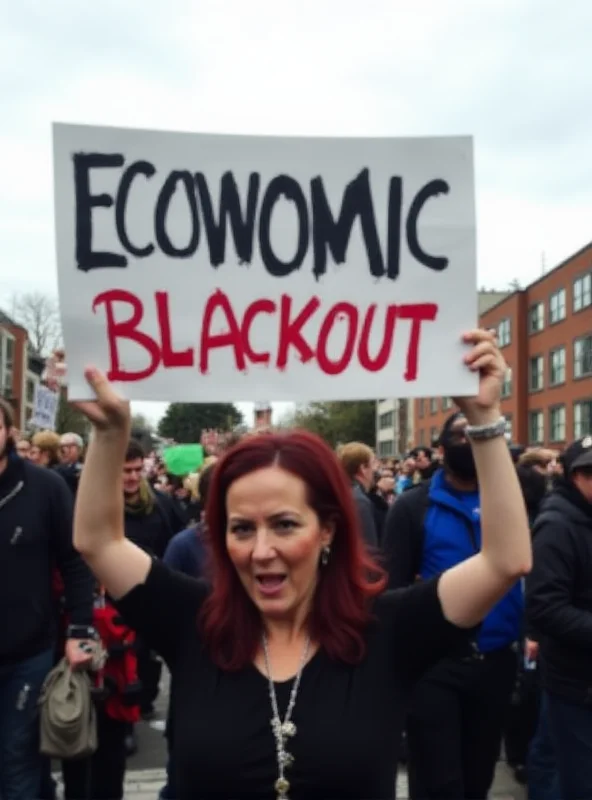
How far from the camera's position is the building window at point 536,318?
45.4 m

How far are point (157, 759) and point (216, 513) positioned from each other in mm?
3939

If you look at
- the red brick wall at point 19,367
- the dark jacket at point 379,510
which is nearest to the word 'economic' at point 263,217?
the dark jacket at point 379,510

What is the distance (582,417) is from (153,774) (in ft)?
122

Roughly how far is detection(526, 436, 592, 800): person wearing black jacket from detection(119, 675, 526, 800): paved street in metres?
1.56

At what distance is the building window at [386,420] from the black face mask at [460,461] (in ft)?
240

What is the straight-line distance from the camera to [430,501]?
13.1 feet

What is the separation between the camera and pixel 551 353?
145 feet

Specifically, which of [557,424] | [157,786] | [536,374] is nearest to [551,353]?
[536,374]

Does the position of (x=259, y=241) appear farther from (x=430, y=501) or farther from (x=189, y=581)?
(x=430, y=501)

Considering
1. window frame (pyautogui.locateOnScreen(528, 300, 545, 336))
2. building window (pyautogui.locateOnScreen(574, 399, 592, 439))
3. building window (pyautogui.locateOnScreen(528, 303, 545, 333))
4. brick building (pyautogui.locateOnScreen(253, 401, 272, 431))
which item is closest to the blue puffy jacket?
brick building (pyautogui.locateOnScreen(253, 401, 272, 431))

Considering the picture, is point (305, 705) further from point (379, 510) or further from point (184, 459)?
point (184, 459)

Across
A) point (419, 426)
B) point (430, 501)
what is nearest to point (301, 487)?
point (430, 501)

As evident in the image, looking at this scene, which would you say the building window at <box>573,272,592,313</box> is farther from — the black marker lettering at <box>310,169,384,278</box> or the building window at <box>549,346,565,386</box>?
the black marker lettering at <box>310,169,384,278</box>

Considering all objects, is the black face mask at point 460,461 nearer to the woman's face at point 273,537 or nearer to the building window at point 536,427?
the woman's face at point 273,537
